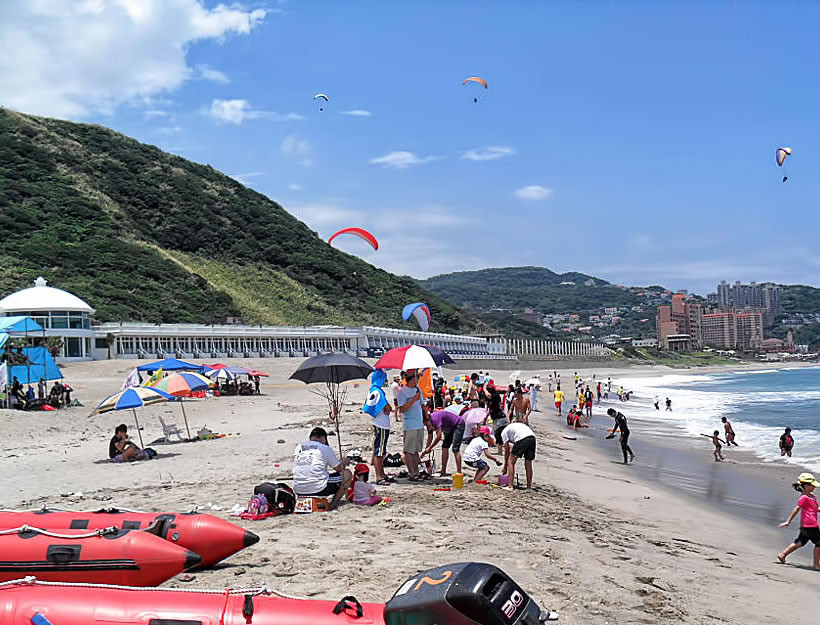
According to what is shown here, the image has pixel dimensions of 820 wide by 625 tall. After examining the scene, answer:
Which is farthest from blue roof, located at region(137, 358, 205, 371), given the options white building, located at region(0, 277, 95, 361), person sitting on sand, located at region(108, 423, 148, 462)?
white building, located at region(0, 277, 95, 361)

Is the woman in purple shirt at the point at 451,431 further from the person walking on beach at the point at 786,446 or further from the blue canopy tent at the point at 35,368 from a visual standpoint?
the blue canopy tent at the point at 35,368

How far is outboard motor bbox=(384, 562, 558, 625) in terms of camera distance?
3.42 meters

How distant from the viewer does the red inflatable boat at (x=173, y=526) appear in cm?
534

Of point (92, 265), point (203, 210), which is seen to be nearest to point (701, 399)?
point (92, 265)

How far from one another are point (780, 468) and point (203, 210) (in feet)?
283

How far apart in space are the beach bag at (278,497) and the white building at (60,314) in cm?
3026

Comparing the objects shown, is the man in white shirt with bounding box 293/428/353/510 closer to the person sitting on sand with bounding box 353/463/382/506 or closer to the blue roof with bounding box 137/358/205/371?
the person sitting on sand with bounding box 353/463/382/506

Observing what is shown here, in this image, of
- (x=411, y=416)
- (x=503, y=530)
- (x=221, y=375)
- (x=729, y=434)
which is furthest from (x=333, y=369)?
(x=221, y=375)

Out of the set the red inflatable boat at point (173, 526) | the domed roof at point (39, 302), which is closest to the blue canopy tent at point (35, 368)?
the domed roof at point (39, 302)

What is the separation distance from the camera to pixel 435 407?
588 inches

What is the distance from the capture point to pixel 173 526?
5.38 meters

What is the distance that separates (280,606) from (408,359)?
242 inches

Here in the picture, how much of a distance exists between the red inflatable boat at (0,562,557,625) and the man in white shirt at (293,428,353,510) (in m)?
3.52

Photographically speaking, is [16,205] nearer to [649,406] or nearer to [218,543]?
[649,406]
